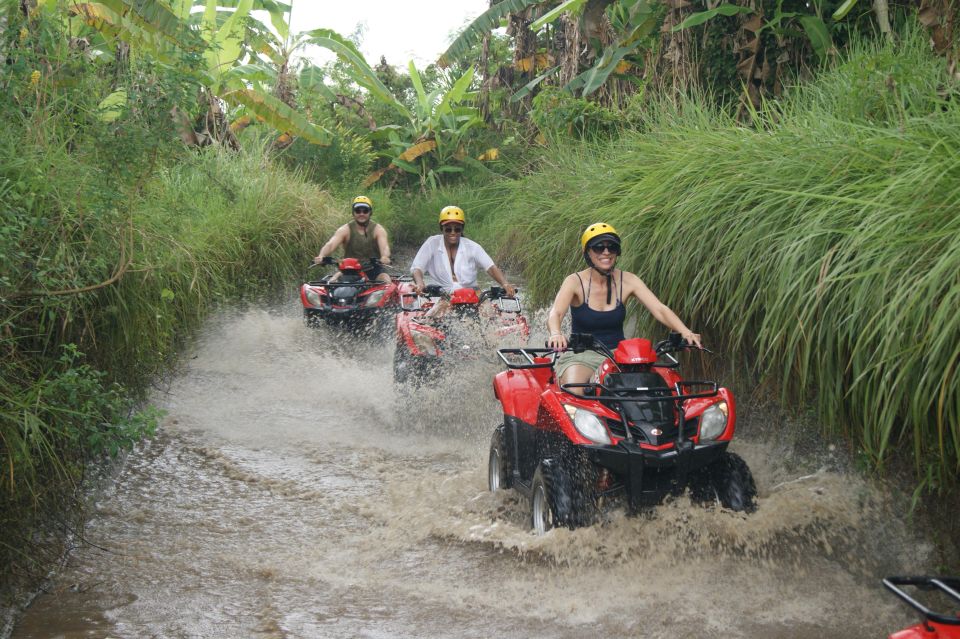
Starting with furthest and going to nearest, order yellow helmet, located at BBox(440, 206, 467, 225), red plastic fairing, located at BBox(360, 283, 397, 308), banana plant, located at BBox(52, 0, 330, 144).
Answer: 1. red plastic fairing, located at BBox(360, 283, 397, 308)
2. yellow helmet, located at BBox(440, 206, 467, 225)
3. banana plant, located at BBox(52, 0, 330, 144)

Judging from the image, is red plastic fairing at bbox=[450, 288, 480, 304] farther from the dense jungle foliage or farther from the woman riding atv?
the woman riding atv

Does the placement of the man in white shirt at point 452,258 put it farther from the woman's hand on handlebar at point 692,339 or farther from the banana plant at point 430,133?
the banana plant at point 430,133

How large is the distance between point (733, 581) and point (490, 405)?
4.39 m

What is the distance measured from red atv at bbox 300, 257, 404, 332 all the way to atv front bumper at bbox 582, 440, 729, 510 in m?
6.97

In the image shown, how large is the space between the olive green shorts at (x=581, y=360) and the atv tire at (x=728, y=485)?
103 cm

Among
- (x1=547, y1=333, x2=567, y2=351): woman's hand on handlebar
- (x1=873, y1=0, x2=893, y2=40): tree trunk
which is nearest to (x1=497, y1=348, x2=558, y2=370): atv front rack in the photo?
(x1=547, y1=333, x2=567, y2=351): woman's hand on handlebar

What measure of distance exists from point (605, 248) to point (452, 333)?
2.96 m

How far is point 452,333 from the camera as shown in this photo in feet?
31.5

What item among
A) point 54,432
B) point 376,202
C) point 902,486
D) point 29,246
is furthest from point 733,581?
point 376,202

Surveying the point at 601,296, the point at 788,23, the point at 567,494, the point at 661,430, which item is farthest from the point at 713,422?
the point at 788,23

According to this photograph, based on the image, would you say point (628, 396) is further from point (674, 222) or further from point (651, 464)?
point (674, 222)

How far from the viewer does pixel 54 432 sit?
545cm

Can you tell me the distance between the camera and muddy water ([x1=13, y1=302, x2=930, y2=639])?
5.05 m

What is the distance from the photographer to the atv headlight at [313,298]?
12172 millimetres
